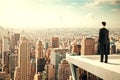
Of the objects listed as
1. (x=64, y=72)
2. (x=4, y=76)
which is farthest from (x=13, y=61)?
(x=64, y=72)

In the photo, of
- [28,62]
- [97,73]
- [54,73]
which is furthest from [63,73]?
[97,73]

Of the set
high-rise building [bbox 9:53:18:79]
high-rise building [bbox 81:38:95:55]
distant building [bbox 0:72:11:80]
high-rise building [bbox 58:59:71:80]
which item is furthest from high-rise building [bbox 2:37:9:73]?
high-rise building [bbox 81:38:95:55]

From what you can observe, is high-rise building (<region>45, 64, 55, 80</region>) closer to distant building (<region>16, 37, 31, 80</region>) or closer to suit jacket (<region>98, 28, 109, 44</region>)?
distant building (<region>16, 37, 31, 80</region>)

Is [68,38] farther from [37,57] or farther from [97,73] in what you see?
[97,73]

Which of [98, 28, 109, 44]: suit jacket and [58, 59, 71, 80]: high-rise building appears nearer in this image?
[98, 28, 109, 44]: suit jacket

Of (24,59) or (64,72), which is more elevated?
(24,59)

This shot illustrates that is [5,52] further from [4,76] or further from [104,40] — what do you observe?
[104,40]
